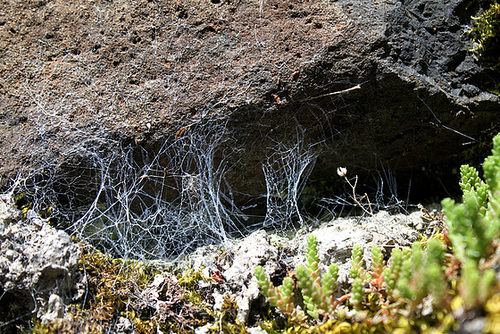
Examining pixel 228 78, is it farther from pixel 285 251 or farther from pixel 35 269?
pixel 35 269

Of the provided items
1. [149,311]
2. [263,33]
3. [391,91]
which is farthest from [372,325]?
[263,33]

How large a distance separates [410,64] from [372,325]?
159cm

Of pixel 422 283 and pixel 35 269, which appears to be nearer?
pixel 422 283

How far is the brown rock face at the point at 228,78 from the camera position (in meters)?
2.43

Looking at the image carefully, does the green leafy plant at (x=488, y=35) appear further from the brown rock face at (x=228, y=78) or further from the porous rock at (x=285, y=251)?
the porous rock at (x=285, y=251)

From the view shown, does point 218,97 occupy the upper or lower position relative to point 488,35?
lower

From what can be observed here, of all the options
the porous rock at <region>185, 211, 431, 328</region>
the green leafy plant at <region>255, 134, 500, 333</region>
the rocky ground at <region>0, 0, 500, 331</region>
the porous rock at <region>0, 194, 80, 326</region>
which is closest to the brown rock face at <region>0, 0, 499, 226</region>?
the rocky ground at <region>0, 0, 500, 331</region>

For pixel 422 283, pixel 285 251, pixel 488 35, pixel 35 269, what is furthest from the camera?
pixel 488 35

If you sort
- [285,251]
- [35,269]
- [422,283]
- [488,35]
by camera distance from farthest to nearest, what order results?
[488,35] < [285,251] < [35,269] < [422,283]

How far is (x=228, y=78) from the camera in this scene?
2453 mm

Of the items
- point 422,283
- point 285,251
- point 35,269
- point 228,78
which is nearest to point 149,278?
point 35,269

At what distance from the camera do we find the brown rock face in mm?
2434

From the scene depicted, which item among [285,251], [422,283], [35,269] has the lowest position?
[285,251]

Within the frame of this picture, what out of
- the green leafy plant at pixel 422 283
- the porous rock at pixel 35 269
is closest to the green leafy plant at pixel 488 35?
the green leafy plant at pixel 422 283
